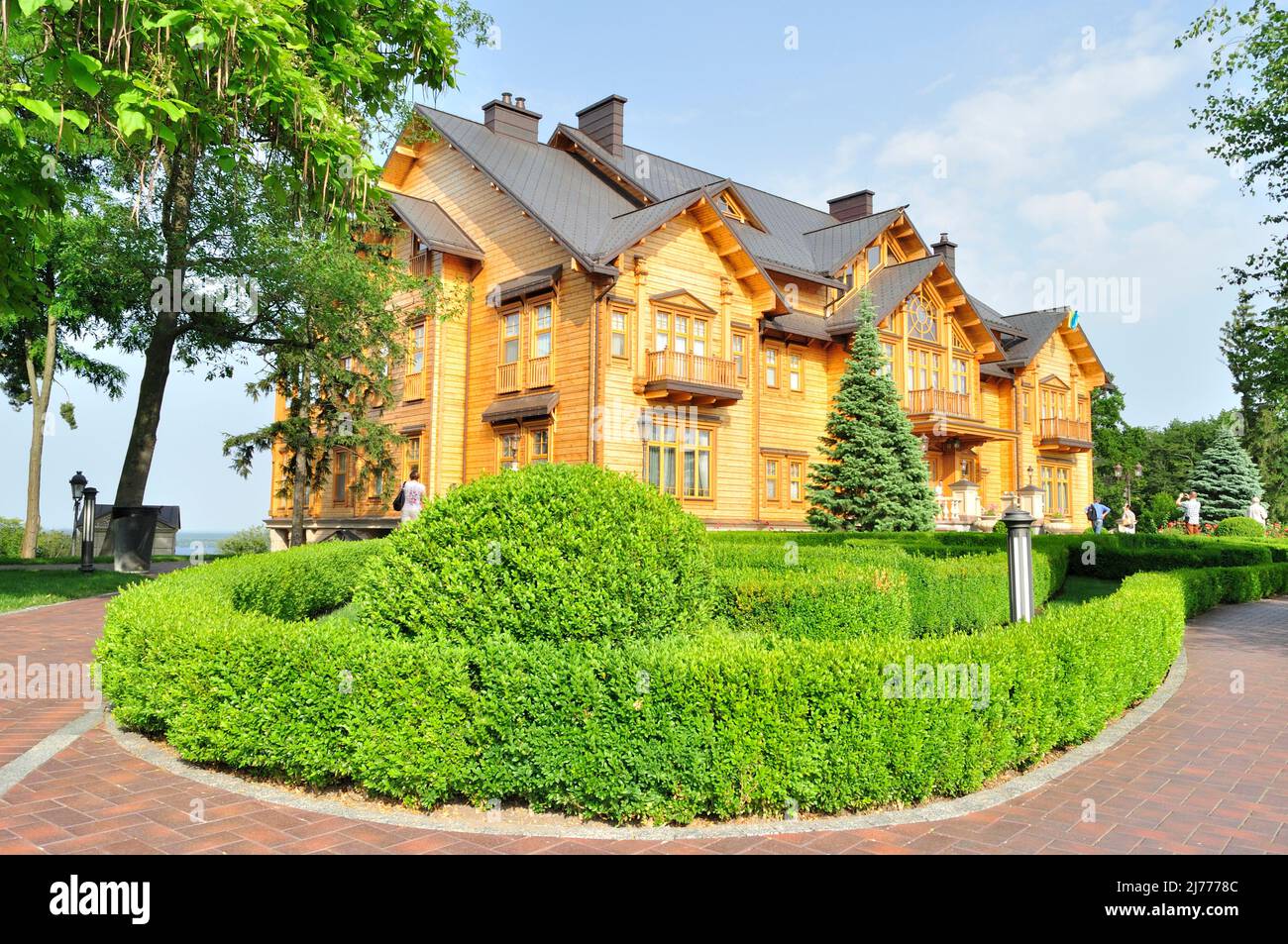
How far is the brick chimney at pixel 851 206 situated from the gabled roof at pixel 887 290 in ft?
19.1

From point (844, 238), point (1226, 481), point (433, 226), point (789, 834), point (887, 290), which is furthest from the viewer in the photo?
point (1226, 481)

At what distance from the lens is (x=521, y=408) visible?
24.1 m

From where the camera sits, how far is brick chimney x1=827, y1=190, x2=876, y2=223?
37.2 m

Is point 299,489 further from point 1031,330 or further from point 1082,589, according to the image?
point 1031,330

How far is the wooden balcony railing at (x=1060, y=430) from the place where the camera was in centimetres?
3769

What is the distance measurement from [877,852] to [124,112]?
7675mm

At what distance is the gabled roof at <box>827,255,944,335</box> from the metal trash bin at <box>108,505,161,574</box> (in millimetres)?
21068

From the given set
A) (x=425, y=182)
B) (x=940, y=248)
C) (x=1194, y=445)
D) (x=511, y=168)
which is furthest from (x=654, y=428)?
(x=1194, y=445)

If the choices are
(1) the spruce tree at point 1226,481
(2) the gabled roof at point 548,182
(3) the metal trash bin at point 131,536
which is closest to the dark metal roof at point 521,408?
(2) the gabled roof at point 548,182

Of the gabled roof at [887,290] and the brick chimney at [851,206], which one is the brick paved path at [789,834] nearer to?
the gabled roof at [887,290]

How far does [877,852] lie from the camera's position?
4.84 metres

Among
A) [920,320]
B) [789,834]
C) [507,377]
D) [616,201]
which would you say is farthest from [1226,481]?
[789,834]

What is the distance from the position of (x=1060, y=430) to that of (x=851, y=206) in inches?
527
